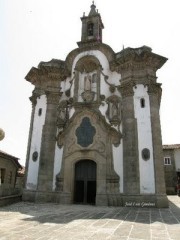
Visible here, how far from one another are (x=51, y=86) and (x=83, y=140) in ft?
21.0

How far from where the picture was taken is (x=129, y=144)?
16.7 metres

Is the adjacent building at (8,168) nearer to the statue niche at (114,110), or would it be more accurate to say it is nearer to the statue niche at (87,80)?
the statue niche at (87,80)

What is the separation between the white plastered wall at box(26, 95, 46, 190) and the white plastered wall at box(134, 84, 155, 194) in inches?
335

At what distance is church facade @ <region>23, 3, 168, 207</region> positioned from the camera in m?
16.0

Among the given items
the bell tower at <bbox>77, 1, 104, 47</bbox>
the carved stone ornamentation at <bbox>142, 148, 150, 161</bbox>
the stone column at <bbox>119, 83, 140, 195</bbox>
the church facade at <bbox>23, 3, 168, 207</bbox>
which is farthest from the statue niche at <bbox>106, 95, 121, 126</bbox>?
the bell tower at <bbox>77, 1, 104, 47</bbox>

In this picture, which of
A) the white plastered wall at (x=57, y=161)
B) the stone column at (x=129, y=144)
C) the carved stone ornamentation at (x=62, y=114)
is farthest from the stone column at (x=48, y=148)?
the stone column at (x=129, y=144)

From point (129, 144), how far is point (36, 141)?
8257 mm

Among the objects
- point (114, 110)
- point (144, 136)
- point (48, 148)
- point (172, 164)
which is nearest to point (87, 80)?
point (114, 110)

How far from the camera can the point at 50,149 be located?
18812 millimetres

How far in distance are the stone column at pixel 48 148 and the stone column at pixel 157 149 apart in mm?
8308

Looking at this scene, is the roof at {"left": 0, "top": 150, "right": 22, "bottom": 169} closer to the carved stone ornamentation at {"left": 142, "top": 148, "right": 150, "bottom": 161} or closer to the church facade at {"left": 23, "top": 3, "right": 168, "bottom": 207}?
the church facade at {"left": 23, "top": 3, "right": 168, "bottom": 207}

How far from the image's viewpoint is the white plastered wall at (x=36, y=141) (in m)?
18.6

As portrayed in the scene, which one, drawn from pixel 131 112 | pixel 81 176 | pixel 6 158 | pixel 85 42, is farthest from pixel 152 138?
pixel 6 158

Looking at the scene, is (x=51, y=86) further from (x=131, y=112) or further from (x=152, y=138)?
(x=152, y=138)
